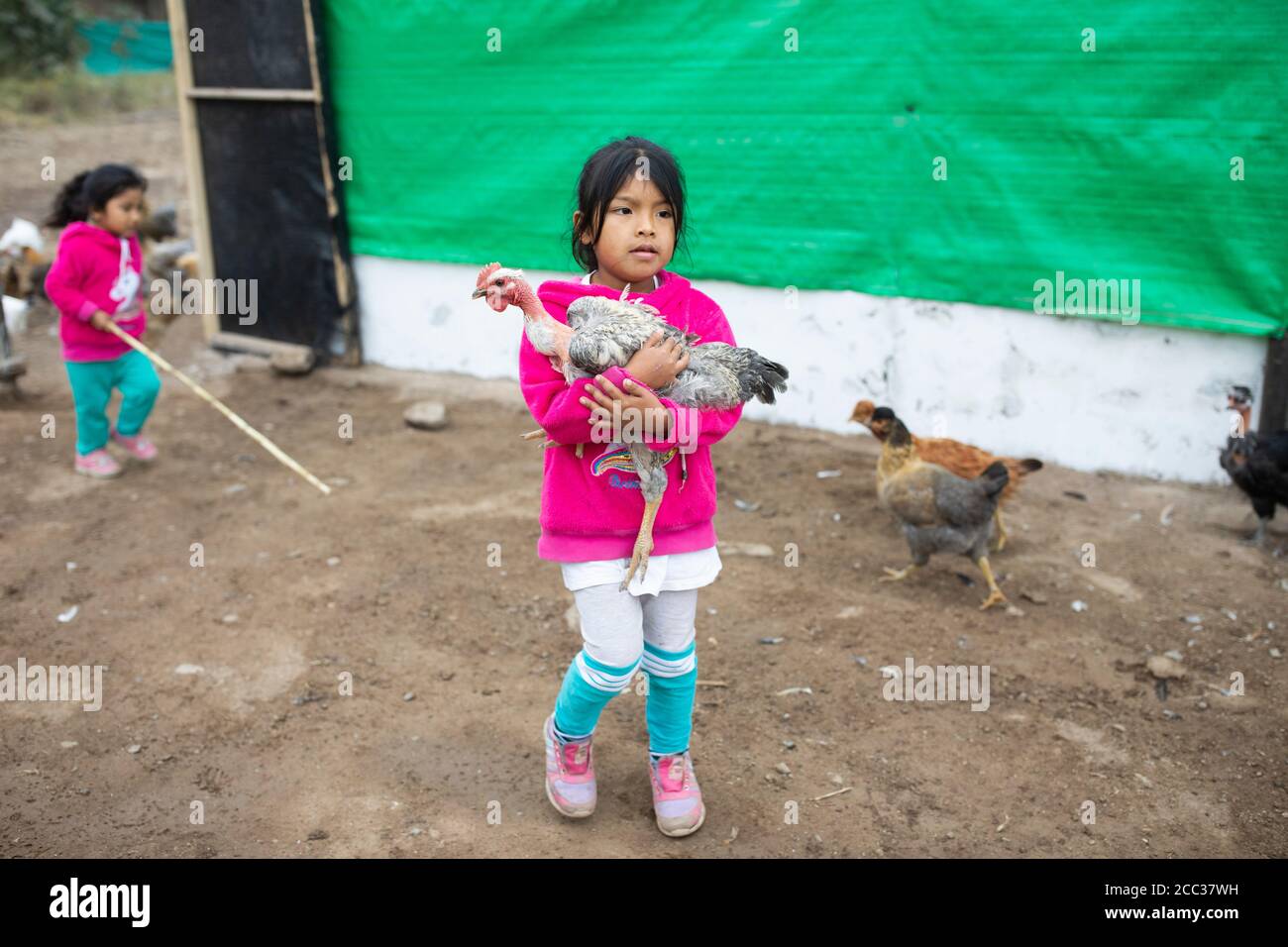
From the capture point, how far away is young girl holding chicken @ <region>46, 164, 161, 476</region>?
5.50 meters

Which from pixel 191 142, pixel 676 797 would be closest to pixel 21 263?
pixel 191 142

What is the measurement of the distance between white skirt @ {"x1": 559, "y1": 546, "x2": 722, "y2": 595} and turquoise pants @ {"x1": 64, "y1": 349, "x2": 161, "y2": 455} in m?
4.09

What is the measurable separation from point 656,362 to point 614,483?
38 centimetres

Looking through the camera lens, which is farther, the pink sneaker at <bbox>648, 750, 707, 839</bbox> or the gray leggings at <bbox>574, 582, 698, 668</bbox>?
the pink sneaker at <bbox>648, 750, 707, 839</bbox>

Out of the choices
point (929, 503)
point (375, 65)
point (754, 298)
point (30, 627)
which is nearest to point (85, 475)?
point (30, 627)

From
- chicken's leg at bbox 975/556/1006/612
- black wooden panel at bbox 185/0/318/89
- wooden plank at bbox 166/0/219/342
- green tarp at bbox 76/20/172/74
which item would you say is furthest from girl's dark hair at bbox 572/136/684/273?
green tarp at bbox 76/20/172/74

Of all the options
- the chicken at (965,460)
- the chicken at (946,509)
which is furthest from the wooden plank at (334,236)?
the chicken at (946,509)

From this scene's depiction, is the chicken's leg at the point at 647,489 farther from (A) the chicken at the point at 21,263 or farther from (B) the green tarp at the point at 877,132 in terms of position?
(A) the chicken at the point at 21,263

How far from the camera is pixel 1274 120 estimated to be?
15.3 ft

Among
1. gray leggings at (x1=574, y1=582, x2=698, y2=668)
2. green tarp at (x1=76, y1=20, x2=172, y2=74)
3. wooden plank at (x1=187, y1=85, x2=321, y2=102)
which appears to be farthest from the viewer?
green tarp at (x1=76, y1=20, x2=172, y2=74)

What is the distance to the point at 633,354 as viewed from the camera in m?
2.41

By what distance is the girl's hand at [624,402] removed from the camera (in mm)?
2336

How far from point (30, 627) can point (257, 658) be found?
1025 millimetres

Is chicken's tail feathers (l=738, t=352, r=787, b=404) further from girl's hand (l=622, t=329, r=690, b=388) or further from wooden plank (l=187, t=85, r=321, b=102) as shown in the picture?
wooden plank (l=187, t=85, r=321, b=102)
